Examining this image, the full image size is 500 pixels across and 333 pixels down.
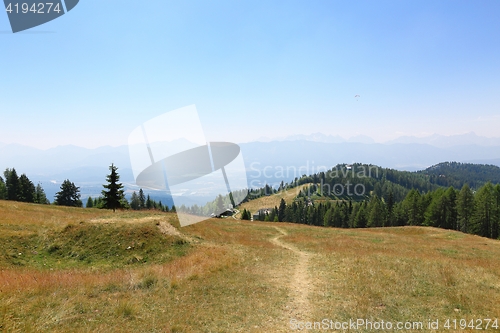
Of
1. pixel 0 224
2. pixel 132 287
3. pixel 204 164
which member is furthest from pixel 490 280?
pixel 0 224

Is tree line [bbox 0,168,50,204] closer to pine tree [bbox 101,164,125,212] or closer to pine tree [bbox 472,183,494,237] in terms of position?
pine tree [bbox 101,164,125,212]

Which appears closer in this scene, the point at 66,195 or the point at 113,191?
the point at 113,191

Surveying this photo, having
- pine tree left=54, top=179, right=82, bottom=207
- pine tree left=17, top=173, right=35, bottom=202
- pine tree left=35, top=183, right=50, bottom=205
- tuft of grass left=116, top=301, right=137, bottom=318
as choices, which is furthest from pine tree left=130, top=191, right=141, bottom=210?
tuft of grass left=116, top=301, right=137, bottom=318

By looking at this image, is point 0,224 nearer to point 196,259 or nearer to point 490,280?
point 196,259

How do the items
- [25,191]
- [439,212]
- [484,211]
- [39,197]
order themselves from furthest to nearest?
1. [39,197]
2. [25,191]
3. [439,212]
4. [484,211]

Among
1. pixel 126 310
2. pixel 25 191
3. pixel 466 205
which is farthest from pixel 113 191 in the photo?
pixel 466 205

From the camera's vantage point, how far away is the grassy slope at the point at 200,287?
Answer: 25.1ft

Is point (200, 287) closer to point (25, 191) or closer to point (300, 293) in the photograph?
point (300, 293)

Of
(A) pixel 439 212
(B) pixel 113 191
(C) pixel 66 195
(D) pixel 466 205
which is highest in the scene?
(B) pixel 113 191

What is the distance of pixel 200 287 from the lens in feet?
36.6

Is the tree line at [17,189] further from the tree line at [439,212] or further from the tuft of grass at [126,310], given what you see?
the tuft of grass at [126,310]

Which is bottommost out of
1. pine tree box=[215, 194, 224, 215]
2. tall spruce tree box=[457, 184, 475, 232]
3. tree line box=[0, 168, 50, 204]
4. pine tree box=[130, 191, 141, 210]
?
pine tree box=[130, 191, 141, 210]

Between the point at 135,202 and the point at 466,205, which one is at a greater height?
the point at 466,205

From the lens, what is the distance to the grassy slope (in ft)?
25.1
